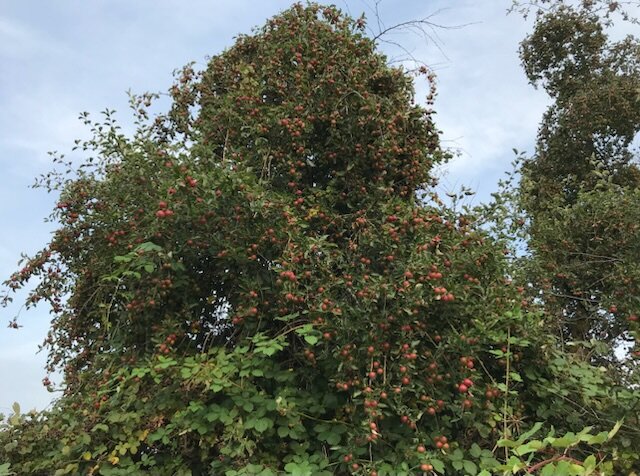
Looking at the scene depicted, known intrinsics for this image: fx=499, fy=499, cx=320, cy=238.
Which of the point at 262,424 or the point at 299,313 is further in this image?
the point at 299,313

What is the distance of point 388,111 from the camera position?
181 inches

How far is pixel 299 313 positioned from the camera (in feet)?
Result: 12.0

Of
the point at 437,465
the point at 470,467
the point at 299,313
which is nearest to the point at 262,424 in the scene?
the point at 299,313

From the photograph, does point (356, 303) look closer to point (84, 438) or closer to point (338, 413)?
point (338, 413)

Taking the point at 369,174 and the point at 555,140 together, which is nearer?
the point at 369,174

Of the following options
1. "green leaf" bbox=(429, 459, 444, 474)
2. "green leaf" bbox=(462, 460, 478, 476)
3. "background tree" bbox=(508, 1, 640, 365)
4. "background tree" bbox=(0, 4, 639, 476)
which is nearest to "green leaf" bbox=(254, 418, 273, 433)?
"background tree" bbox=(0, 4, 639, 476)

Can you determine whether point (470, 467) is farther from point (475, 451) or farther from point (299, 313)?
point (299, 313)

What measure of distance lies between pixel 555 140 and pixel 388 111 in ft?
26.3

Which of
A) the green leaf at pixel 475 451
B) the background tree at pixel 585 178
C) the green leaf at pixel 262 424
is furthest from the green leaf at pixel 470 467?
the background tree at pixel 585 178

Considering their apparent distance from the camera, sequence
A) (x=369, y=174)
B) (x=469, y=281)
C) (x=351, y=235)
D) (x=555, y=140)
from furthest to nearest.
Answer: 1. (x=555, y=140)
2. (x=369, y=174)
3. (x=351, y=235)
4. (x=469, y=281)

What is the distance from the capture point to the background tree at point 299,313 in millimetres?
3285

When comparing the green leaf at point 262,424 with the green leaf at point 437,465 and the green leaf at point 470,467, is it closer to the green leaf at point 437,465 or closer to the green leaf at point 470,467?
the green leaf at point 437,465

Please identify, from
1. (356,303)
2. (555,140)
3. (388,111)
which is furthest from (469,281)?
(555,140)

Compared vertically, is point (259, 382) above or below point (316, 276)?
below
